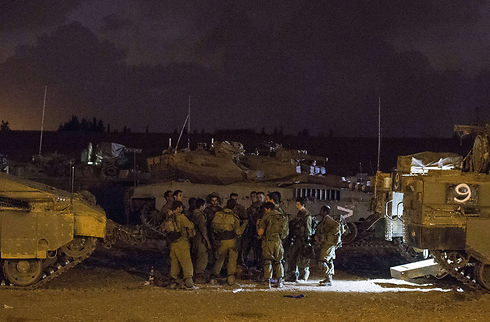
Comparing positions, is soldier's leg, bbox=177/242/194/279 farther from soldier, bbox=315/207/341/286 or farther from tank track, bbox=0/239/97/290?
soldier, bbox=315/207/341/286

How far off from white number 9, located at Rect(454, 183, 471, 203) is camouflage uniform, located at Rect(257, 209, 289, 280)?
102 inches

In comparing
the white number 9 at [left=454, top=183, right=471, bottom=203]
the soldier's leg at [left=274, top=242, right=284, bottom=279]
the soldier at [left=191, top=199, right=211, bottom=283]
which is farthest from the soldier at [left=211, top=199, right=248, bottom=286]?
the white number 9 at [left=454, top=183, right=471, bottom=203]

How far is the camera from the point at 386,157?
148 ft

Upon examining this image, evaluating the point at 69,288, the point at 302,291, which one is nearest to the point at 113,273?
the point at 69,288

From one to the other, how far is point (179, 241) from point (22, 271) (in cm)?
238

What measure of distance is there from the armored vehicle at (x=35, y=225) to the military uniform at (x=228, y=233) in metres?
1.79

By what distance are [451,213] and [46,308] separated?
5.81 m

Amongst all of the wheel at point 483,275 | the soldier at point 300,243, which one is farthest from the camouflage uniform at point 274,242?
the wheel at point 483,275

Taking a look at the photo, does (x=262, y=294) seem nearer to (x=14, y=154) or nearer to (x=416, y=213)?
(x=416, y=213)

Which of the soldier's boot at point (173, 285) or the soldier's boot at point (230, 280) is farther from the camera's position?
the soldier's boot at point (230, 280)

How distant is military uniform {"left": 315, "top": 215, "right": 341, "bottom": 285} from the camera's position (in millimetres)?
8562

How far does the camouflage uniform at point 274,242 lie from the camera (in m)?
8.32

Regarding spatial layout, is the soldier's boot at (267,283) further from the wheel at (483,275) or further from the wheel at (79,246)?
the wheel at (483,275)

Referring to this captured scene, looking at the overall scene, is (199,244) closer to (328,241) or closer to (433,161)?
(328,241)
